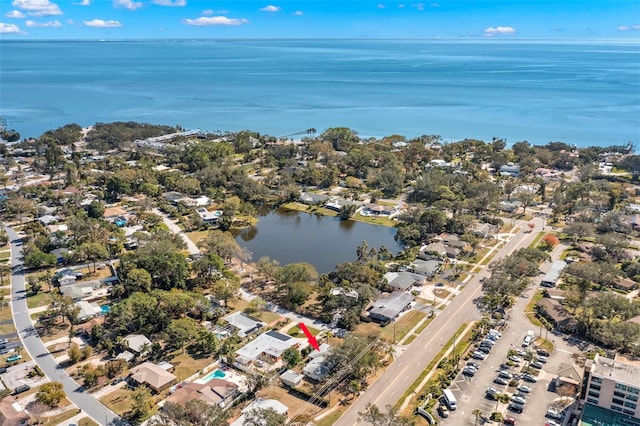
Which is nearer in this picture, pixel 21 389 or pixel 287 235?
pixel 21 389

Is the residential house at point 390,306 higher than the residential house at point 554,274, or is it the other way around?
the residential house at point 554,274

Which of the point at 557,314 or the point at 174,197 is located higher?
the point at 174,197

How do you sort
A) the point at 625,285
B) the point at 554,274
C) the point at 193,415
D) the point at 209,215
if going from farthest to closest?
the point at 209,215, the point at 554,274, the point at 625,285, the point at 193,415

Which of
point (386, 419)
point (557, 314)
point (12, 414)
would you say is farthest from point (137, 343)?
point (557, 314)

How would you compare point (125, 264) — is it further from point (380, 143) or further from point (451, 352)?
point (380, 143)

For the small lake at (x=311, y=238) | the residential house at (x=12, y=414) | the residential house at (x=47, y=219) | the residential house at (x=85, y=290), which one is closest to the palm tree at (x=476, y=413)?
the small lake at (x=311, y=238)

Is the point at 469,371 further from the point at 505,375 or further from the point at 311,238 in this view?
the point at 311,238

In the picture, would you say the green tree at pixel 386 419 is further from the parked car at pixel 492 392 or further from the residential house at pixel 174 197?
the residential house at pixel 174 197
